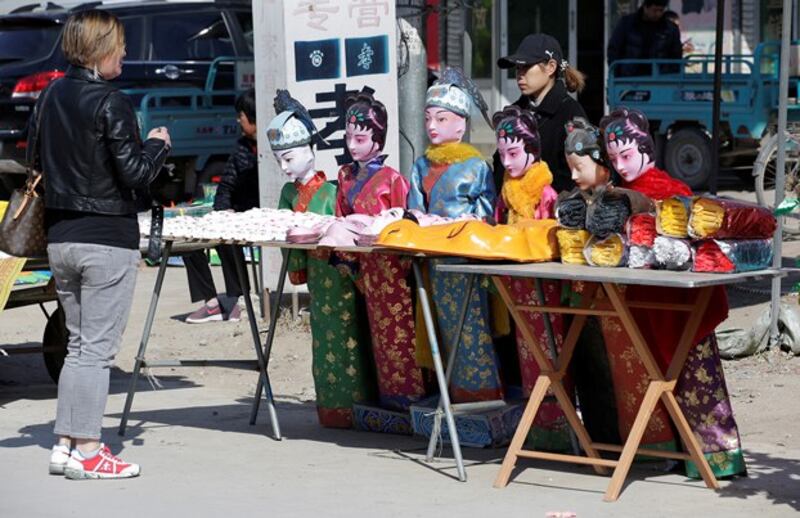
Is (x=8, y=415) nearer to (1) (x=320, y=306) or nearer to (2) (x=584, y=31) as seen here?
(1) (x=320, y=306)

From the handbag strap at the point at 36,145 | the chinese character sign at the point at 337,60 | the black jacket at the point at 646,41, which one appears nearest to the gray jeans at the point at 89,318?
the handbag strap at the point at 36,145

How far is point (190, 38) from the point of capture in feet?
54.4

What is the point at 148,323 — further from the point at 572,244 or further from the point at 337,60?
the point at 337,60

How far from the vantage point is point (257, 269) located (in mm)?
11211

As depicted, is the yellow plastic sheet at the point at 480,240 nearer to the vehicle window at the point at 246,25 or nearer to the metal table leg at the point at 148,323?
the metal table leg at the point at 148,323

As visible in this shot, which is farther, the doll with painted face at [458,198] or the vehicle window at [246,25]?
the vehicle window at [246,25]

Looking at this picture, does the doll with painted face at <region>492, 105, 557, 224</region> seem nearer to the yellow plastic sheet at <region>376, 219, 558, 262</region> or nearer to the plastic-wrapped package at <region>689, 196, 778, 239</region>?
the yellow plastic sheet at <region>376, 219, 558, 262</region>

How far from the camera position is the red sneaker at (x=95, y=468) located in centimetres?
630

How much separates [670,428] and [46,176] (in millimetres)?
2664

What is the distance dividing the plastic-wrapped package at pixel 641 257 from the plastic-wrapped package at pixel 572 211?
0.24m

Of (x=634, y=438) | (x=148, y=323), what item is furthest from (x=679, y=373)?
(x=148, y=323)

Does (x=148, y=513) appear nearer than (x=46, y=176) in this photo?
Yes

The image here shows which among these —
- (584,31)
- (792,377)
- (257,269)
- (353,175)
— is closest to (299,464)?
(353,175)

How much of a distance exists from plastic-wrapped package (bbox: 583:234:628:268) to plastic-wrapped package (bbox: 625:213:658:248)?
0.04 metres
